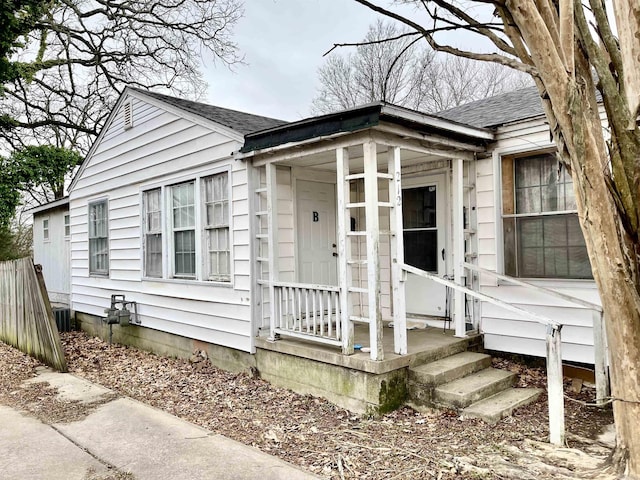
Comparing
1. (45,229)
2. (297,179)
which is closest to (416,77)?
(45,229)

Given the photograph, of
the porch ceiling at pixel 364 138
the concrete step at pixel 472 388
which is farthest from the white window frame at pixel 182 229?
the concrete step at pixel 472 388

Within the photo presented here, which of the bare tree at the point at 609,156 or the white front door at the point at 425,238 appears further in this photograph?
the white front door at the point at 425,238

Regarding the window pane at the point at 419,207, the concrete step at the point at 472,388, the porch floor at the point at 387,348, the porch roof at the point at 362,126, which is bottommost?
the concrete step at the point at 472,388

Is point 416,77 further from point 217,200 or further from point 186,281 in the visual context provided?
point 186,281

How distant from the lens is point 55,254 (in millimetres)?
11828

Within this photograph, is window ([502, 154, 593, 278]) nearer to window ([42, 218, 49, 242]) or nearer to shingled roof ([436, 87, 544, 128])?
shingled roof ([436, 87, 544, 128])

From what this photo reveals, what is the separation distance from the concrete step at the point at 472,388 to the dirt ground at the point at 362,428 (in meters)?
0.13

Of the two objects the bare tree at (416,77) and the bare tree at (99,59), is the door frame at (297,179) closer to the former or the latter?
the bare tree at (99,59)

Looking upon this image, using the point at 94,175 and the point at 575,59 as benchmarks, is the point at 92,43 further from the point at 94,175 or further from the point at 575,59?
the point at 575,59

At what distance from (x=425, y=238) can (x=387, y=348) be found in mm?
1949

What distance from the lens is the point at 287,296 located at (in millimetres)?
5461

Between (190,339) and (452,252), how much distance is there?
4038 mm

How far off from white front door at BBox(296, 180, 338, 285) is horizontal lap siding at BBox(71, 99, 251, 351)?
2.59 feet

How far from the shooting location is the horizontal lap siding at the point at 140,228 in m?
6.07
